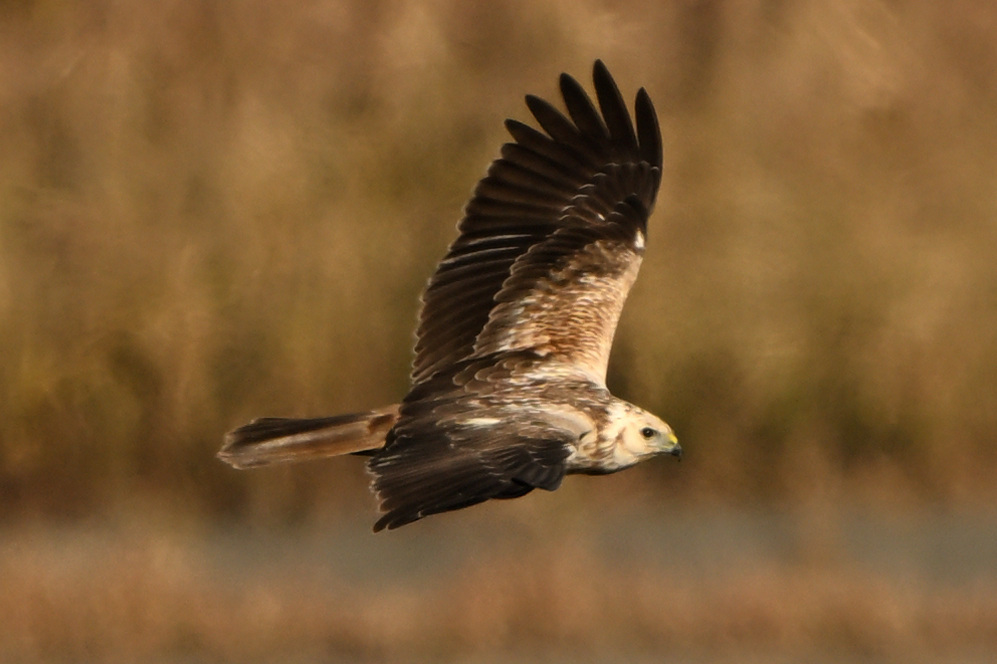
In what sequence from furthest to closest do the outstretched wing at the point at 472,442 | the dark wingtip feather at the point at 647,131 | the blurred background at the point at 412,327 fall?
the blurred background at the point at 412,327, the dark wingtip feather at the point at 647,131, the outstretched wing at the point at 472,442

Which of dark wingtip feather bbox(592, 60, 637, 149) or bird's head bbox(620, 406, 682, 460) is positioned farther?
dark wingtip feather bbox(592, 60, 637, 149)

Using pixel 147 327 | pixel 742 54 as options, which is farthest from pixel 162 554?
pixel 742 54

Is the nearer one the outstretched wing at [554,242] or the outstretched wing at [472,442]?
the outstretched wing at [472,442]

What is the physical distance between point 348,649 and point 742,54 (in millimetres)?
5352

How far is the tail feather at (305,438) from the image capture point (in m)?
9.17

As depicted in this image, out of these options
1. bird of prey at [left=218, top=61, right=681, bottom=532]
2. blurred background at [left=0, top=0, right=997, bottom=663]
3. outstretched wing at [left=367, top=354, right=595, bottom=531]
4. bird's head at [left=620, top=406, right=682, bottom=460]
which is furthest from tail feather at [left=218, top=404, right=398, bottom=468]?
blurred background at [left=0, top=0, right=997, bottom=663]

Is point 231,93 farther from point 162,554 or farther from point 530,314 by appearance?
point 530,314

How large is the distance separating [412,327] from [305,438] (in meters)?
5.53

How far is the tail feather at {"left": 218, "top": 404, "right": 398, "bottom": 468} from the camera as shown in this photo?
9172mm

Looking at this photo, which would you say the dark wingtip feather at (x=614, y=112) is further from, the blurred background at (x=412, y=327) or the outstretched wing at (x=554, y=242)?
the blurred background at (x=412, y=327)

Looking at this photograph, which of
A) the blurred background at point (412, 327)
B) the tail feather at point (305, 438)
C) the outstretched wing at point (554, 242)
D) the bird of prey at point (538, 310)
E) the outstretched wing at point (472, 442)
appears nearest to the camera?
the outstretched wing at point (472, 442)

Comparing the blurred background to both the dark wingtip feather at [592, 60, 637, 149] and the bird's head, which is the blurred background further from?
the bird's head

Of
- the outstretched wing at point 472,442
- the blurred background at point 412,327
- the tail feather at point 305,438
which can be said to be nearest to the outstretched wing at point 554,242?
the outstretched wing at point 472,442

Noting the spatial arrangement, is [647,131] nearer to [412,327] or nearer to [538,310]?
[538,310]
